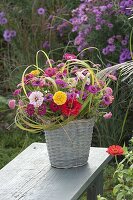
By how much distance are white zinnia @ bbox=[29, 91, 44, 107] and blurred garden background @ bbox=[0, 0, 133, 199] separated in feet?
5.22

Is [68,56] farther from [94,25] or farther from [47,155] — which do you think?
[94,25]

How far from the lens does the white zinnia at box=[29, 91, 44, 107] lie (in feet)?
9.47

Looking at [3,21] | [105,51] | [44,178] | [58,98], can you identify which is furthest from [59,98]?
[3,21]

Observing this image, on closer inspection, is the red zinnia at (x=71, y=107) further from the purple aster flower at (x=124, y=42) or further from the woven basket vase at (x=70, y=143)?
the purple aster flower at (x=124, y=42)

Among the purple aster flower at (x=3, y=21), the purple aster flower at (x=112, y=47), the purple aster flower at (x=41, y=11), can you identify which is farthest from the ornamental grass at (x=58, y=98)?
the purple aster flower at (x=3, y=21)

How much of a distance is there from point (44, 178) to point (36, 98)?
0.40m

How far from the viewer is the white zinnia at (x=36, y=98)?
9.47 ft

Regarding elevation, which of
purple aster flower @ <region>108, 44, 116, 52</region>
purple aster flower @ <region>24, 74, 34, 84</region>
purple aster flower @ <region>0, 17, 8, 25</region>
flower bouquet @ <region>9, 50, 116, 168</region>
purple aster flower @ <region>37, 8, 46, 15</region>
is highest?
purple aster flower @ <region>24, 74, 34, 84</region>

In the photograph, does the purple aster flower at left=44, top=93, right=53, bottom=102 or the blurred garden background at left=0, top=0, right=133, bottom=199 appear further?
the blurred garden background at left=0, top=0, right=133, bottom=199

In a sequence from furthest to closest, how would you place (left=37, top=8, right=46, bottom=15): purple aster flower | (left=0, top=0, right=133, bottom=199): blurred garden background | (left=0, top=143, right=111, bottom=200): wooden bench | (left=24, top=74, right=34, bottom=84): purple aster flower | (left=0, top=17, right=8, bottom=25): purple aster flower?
(left=0, top=17, right=8, bottom=25): purple aster flower < (left=37, top=8, right=46, bottom=15): purple aster flower < (left=0, top=0, right=133, bottom=199): blurred garden background < (left=24, top=74, right=34, bottom=84): purple aster flower < (left=0, top=143, right=111, bottom=200): wooden bench

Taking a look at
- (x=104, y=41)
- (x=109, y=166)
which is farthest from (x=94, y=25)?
(x=109, y=166)

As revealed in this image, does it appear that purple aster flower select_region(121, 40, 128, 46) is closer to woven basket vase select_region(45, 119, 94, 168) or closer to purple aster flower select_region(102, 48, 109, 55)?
purple aster flower select_region(102, 48, 109, 55)

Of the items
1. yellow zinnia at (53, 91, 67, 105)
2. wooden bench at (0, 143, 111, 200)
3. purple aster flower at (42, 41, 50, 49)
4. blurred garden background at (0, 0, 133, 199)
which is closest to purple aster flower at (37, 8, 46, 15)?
blurred garden background at (0, 0, 133, 199)

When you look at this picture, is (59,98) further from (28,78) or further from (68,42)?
(68,42)
